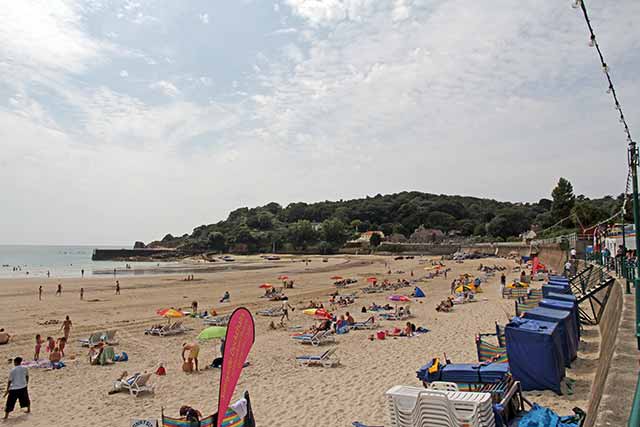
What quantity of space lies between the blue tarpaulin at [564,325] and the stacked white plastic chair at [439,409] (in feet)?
15.9

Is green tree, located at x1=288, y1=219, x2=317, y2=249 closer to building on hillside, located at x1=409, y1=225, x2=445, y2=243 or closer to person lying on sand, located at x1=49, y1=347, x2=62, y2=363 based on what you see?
building on hillside, located at x1=409, y1=225, x2=445, y2=243

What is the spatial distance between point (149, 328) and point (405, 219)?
12650 cm

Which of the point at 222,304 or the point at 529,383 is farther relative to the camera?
the point at 222,304

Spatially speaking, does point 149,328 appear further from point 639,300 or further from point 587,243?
point 587,243

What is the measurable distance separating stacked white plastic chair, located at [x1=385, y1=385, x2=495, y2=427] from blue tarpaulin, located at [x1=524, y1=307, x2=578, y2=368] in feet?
15.9

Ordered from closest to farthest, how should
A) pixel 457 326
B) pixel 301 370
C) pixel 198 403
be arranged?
pixel 198 403 < pixel 301 370 < pixel 457 326

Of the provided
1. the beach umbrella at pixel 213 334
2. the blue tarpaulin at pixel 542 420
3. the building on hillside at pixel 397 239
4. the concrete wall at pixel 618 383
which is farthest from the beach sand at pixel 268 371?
the building on hillside at pixel 397 239

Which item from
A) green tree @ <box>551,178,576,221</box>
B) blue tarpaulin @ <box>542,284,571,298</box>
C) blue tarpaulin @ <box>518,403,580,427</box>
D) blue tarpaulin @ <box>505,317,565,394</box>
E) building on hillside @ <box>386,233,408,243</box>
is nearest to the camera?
blue tarpaulin @ <box>518,403,580,427</box>

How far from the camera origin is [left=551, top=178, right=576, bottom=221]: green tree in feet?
250

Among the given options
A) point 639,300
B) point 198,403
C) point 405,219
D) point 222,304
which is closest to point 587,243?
point 222,304

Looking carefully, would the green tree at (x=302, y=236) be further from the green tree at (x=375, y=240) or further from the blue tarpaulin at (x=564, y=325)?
the blue tarpaulin at (x=564, y=325)

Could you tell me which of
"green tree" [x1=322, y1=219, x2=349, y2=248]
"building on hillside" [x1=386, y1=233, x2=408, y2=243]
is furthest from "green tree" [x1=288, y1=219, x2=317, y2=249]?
"building on hillside" [x1=386, y1=233, x2=408, y2=243]

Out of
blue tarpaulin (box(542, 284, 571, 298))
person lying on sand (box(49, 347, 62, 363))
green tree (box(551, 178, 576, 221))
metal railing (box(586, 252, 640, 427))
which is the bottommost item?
person lying on sand (box(49, 347, 62, 363))

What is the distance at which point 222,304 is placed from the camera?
89.7ft
